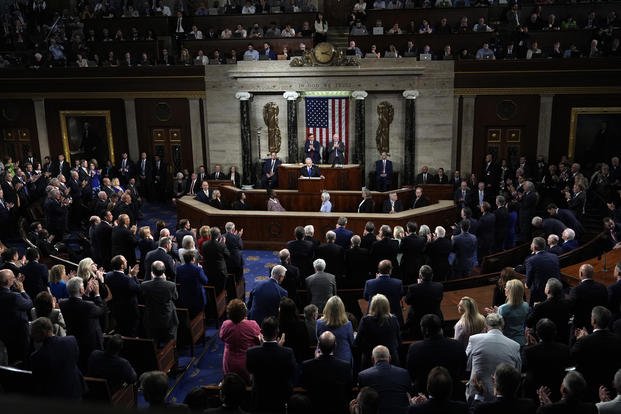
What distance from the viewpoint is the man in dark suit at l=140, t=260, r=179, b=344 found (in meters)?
6.96

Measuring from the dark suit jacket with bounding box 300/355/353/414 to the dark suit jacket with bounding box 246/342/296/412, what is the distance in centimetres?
19

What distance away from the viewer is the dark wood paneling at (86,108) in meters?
19.0

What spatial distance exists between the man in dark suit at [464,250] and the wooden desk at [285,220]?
3597 mm

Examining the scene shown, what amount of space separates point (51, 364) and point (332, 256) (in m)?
4.42

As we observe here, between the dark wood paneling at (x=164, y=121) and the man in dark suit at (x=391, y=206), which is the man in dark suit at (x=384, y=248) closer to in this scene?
the man in dark suit at (x=391, y=206)

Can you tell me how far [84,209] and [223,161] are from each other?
15.5 feet

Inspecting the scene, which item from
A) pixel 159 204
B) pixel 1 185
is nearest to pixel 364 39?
pixel 159 204

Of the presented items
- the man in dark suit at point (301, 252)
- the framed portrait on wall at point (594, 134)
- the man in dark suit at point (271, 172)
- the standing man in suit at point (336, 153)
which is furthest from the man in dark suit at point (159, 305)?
the framed portrait on wall at point (594, 134)

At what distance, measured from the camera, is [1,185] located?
14.0m

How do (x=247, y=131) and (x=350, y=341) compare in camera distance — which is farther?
(x=247, y=131)

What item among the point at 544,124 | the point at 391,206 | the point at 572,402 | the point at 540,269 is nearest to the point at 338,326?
the point at 572,402

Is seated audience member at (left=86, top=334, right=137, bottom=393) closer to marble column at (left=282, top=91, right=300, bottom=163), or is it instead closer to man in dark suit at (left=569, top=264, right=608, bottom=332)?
man in dark suit at (left=569, top=264, right=608, bottom=332)

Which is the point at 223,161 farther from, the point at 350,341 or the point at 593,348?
the point at 593,348

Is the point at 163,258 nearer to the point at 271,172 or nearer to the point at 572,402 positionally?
the point at 572,402
